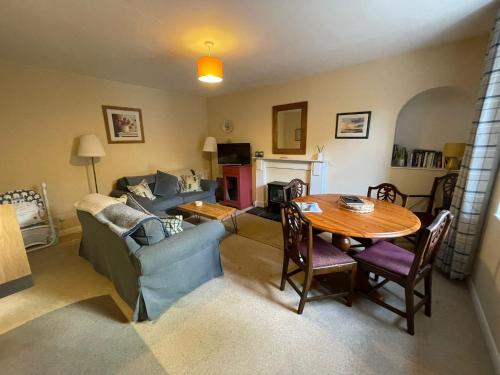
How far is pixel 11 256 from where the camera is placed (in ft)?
6.56

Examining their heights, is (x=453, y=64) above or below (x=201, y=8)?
below

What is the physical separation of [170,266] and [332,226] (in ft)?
4.50

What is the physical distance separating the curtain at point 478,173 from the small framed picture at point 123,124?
4.72 metres

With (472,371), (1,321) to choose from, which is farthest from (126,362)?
(472,371)

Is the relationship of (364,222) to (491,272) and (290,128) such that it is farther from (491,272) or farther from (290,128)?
(290,128)

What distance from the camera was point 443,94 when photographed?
2.92 m

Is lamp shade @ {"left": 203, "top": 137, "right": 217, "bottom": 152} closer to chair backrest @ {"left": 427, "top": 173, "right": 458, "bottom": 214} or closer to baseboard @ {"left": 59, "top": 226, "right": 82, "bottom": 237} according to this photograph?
baseboard @ {"left": 59, "top": 226, "right": 82, "bottom": 237}

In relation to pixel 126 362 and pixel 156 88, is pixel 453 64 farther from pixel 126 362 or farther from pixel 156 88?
pixel 156 88

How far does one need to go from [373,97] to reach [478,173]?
168 cm

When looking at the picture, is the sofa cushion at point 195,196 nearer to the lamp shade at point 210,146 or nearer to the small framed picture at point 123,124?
the lamp shade at point 210,146

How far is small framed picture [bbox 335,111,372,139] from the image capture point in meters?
3.15

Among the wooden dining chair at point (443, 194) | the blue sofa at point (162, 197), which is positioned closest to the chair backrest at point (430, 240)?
the wooden dining chair at point (443, 194)

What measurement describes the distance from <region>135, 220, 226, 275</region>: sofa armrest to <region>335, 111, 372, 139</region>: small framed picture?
8.36 ft

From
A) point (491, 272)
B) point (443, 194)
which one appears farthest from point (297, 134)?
point (491, 272)
